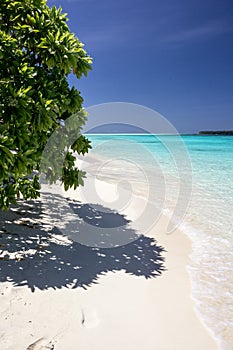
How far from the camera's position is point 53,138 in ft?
16.1

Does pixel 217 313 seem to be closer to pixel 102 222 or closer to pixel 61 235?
pixel 61 235

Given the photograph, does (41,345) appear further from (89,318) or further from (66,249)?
(66,249)

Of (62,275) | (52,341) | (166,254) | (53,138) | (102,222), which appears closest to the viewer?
(52,341)

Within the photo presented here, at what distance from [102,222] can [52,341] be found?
4087 millimetres

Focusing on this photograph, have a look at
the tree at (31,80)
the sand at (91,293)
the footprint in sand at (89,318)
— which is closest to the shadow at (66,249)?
the sand at (91,293)

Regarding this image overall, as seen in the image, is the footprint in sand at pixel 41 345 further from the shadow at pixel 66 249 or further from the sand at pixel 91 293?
the shadow at pixel 66 249

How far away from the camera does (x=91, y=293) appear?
3.76m

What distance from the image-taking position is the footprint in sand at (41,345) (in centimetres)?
269

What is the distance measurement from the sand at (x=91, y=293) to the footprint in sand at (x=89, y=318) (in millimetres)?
11

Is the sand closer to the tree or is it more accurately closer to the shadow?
the shadow

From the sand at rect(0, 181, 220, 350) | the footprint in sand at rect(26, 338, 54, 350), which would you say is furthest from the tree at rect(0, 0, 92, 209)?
the footprint in sand at rect(26, 338, 54, 350)

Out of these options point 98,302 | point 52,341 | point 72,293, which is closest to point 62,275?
point 72,293

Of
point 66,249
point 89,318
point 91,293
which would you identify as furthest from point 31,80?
point 89,318

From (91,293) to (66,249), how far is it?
139 cm
